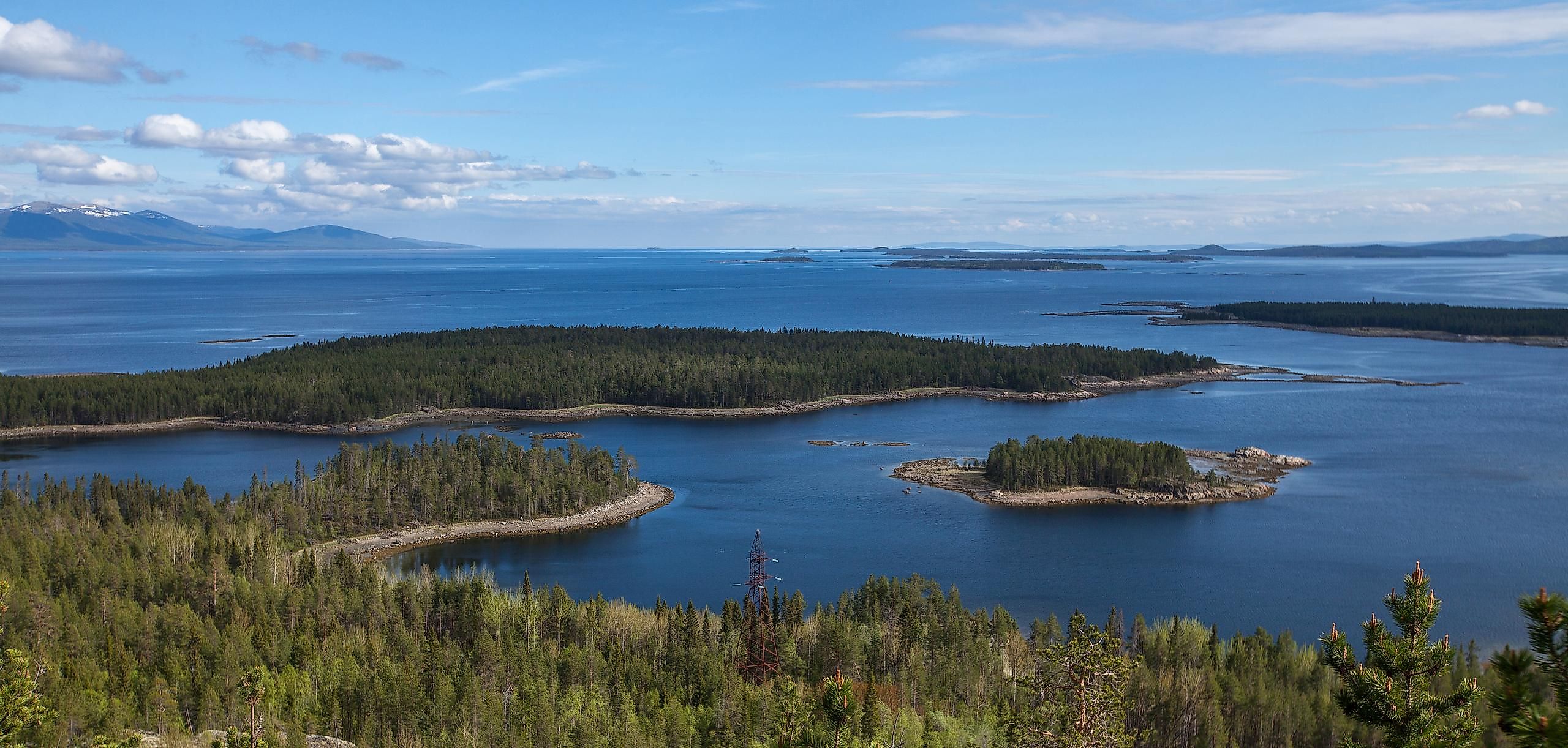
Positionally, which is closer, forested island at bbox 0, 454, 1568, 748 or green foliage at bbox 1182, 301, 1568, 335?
forested island at bbox 0, 454, 1568, 748

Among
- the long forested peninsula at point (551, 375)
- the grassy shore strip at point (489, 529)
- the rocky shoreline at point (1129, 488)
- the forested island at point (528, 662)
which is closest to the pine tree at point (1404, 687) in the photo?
the forested island at point (528, 662)

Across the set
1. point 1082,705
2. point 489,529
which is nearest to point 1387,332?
point 489,529

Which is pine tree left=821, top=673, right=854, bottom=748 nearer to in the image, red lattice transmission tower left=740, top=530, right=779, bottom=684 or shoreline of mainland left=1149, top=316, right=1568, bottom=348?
red lattice transmission tower left=740, top=530, right=779, bottom=684

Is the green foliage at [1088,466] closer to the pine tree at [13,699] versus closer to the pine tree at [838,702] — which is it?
the pine tree at [838,702]

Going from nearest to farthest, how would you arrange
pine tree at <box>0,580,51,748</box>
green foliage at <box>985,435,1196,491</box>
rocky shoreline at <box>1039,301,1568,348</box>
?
pine tree at <box>0,580,51,748</box> < green foliage at <box>985,435,1196,491</box> < rocky shoreline at <box>1039,301,1568,348</box>

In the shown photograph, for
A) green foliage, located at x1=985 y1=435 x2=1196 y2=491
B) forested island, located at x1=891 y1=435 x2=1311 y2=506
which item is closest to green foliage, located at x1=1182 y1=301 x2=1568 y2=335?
forested island, located at x1=891 y1=435 x2=1311 y2=506

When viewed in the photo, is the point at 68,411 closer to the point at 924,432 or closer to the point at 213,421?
the point at 213,421
